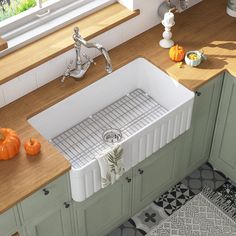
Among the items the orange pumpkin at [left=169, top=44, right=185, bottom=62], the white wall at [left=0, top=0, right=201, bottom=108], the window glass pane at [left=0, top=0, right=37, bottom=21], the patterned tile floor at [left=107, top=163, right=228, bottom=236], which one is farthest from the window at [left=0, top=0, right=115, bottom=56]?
the patterned tile floor at [left=107, top=163, right=228, bottom=236]

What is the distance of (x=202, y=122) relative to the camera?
3.75 metres

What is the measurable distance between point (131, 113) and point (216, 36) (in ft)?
2.65

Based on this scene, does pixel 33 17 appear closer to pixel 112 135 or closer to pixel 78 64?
pixel 78 64

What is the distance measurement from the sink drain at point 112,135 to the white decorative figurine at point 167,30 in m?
0.70

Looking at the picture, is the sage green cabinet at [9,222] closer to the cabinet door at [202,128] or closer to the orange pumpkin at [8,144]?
the orange pumpkin at [8,144]

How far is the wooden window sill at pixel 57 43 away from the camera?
3205mm

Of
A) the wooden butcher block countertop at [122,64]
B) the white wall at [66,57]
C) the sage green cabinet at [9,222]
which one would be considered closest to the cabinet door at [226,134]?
the wooden butcher block countertop at [122,64]

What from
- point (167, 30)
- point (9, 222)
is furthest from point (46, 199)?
point (167, 30)

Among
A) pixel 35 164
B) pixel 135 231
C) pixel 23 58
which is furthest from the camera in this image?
pixel 135 231

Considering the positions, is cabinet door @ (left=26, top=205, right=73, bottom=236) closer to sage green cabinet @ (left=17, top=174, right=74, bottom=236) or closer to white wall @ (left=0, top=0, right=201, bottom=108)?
sage green cabinet @ (left=17, top=174, right=74, bottom=236)

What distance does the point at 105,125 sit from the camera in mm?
3516

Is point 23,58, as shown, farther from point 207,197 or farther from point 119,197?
point 207,197

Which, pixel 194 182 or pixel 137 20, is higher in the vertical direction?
pixel 137 20

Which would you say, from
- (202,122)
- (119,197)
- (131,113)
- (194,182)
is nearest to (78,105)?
(131,113)
